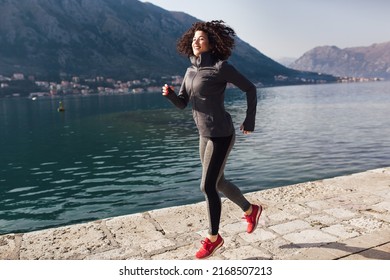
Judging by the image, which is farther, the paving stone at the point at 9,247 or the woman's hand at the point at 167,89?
the paving stone at the point at 9,247

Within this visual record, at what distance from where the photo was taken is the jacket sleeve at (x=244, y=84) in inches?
167

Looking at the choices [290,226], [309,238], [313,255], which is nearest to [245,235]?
[290,226]

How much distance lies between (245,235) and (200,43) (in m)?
2.80

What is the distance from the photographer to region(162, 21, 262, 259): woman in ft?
14.3

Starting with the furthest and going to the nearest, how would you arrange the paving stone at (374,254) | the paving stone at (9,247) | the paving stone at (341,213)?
the paving stone at (341,213)
the paving stone at (9,247)
the paving stone at (374,254)

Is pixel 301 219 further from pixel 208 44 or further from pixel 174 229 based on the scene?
pixel 208 44

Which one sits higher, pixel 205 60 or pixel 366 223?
pixel 205 60

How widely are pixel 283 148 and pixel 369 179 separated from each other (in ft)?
62.0

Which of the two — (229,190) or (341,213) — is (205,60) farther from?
(341,213)

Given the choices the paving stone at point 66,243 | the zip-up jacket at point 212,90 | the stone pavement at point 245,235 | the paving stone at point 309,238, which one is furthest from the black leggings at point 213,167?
the paving stone at point 66,243

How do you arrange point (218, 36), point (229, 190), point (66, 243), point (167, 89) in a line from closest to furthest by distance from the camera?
point (218, 36), point (167, 89), point (229, 190), point (66, 243)

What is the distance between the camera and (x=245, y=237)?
5129 mm

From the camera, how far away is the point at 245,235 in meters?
5.20

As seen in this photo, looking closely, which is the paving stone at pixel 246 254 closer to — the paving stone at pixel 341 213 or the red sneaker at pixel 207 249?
the red sneaker at pixel 207 249
